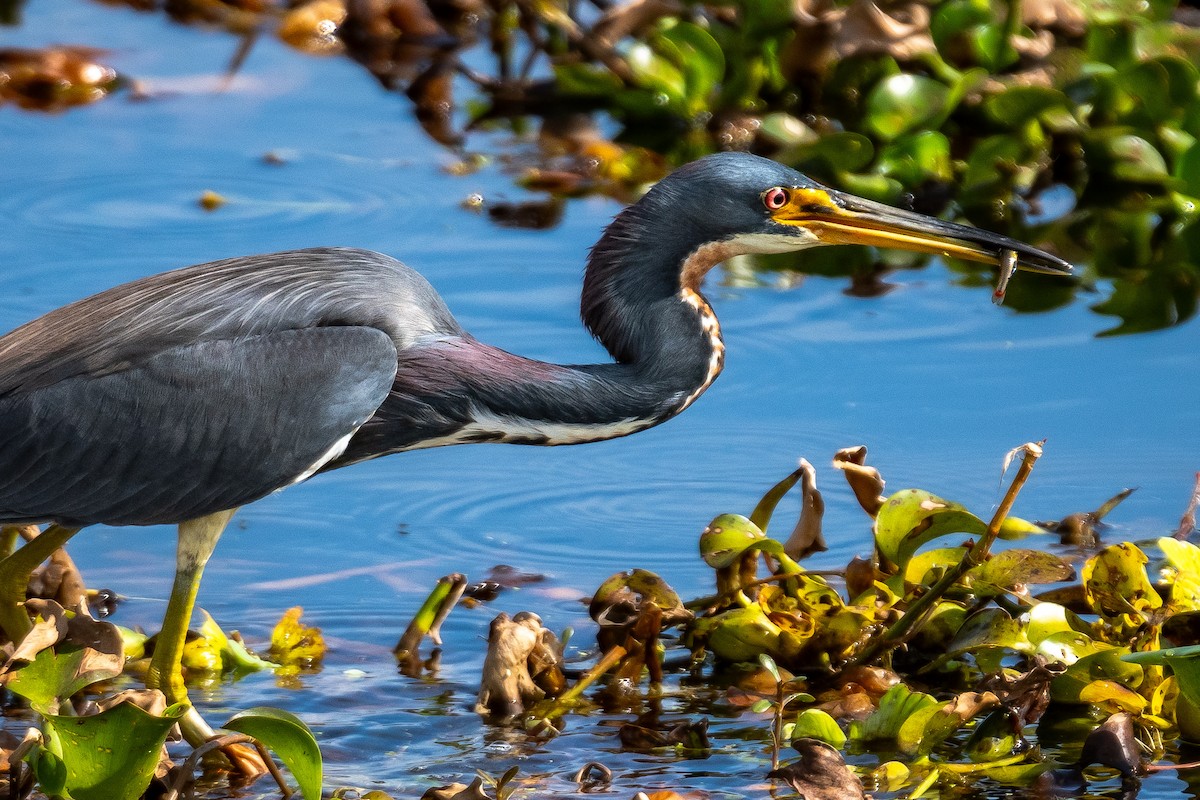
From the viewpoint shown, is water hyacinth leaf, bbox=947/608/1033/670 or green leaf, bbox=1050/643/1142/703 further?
water hyacinth leaf, bbox=947/608/1033/670

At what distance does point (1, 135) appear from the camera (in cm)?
904

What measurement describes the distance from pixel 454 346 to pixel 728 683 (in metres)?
1.17

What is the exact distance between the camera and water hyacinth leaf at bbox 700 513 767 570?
4680mm

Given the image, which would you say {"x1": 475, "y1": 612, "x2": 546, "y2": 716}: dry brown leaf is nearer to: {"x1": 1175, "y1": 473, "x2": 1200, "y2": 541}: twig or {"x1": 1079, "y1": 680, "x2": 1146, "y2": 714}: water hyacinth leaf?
{"x1": 1079, "y1": 680, "x2": 1146, "y2": 714}: water hyacinth leaf

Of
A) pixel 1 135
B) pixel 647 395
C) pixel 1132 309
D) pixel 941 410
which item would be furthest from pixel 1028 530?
pixel 1 135

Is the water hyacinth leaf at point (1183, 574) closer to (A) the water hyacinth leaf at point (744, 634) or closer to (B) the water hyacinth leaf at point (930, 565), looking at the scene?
(B) the water hyacinth leaf at point (930, 565)

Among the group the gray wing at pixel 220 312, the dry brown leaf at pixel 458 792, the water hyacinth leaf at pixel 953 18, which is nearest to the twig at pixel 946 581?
the dry brown leaf at pixel 458 792

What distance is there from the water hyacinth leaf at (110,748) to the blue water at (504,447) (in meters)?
0.73

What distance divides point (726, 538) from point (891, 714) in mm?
667

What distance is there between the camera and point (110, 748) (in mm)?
3729

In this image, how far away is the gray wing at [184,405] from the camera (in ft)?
14.7

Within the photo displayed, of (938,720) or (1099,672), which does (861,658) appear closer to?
(938,720)

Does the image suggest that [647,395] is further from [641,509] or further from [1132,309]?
[1132,309]

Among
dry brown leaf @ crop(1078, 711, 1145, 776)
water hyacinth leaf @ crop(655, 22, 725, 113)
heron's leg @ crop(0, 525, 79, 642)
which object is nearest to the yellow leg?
heron's leg @ crop(0, 525, 79, 642)
